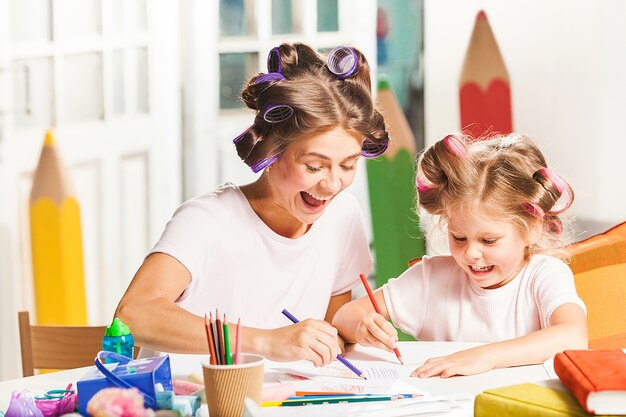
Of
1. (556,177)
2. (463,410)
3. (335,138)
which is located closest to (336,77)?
(335,138)

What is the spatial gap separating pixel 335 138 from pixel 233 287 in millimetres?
386

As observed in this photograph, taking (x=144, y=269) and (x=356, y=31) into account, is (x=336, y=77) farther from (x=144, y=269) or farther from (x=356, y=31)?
(x=356, y=31)

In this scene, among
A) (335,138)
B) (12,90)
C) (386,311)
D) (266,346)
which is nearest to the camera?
(266,346)

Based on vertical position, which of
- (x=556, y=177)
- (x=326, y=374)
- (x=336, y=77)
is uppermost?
(x=336, y=77)

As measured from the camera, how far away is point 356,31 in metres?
3.74

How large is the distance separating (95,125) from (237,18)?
2.28 feet

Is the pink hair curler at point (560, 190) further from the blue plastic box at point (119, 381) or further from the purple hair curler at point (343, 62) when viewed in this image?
the blue plastic box at point (119, 381)

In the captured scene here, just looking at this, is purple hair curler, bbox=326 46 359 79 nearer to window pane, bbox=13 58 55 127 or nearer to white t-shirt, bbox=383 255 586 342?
white t-shirt, bbox=383 255 586 342

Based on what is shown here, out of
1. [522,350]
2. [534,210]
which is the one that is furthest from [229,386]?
[534,210]

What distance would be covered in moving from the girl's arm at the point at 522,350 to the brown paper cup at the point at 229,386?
39 cm

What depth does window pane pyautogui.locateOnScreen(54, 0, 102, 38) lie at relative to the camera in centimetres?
326

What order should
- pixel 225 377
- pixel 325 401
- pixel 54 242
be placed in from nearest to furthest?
pixel 225 377
pixel 325 401
pixel 54 242

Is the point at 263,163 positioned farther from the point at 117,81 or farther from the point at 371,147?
the point at 117,81

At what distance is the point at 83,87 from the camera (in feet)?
10.9
